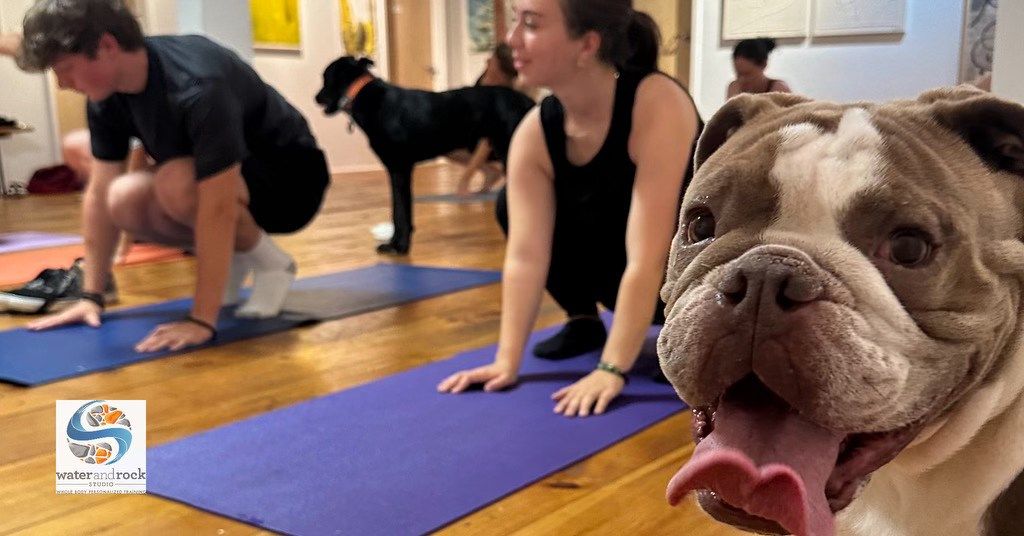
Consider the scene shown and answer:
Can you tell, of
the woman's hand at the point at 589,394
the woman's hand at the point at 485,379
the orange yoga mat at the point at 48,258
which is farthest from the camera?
the orange yoga mat at the point at 48,258

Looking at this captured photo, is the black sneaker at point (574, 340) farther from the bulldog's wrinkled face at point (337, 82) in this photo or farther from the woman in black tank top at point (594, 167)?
the bulldog's wrinkled face at point (337, 82)

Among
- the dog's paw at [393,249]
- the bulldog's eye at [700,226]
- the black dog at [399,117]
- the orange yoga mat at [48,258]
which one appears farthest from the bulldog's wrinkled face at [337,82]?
the bulldog's eye at [700,226]

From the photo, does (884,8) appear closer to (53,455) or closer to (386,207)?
(386,207)

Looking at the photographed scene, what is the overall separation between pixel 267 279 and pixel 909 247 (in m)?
2.17

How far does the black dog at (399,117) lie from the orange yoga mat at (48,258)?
3.10ft

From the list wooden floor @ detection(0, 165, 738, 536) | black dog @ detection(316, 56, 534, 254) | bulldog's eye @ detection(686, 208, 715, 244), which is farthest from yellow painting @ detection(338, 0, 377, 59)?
bulldog's eye @ detection(686, 208, 715, 244)

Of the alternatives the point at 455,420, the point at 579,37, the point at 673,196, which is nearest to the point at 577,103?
the point at 579,37

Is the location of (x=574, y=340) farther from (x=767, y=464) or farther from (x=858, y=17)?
(x=858, y=17)

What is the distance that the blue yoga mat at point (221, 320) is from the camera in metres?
2.10

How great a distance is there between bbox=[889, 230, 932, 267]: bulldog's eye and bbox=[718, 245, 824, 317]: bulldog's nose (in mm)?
95

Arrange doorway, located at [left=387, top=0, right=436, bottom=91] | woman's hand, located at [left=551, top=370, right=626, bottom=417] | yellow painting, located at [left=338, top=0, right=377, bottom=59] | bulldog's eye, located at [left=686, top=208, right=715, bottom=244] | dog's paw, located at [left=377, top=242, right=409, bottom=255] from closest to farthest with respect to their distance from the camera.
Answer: bulldog's eye, located at [left=686, top=208, right=715, bottom=244], woman's hand, located at [left=551, top=370, right=626, bottom=417], dog's paw, located at [left=377, top=242, right=409, bottom=255], yellow painting, located at [left=338, top=0, right=377, bottom=59], doorway, located at [left=387, top=0, right=436, bottom=91]

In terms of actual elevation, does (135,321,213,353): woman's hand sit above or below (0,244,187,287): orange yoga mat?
above

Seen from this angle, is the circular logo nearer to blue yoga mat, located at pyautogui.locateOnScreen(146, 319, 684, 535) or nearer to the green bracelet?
blue yoga mat, located at pyautogui.locateOnScreen(146, 319, 684, 535)

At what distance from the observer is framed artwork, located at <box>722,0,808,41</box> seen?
536 centimetres
